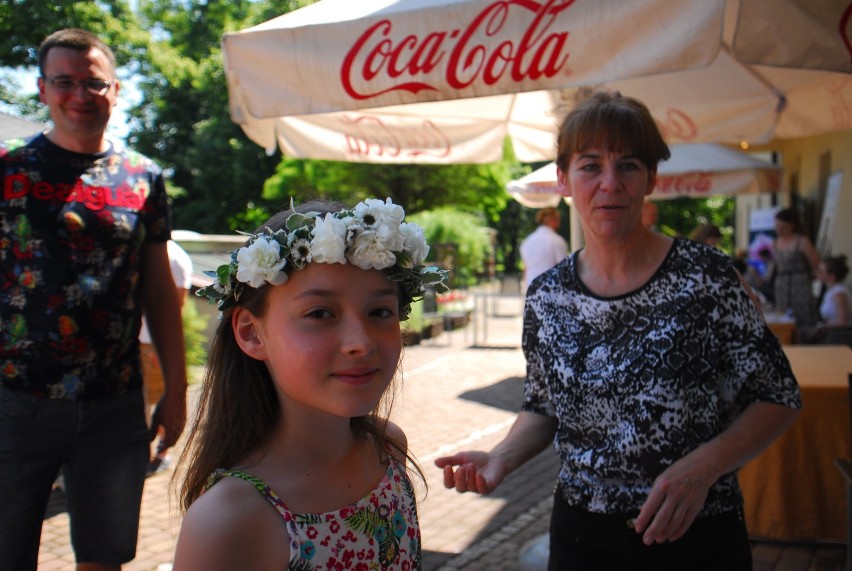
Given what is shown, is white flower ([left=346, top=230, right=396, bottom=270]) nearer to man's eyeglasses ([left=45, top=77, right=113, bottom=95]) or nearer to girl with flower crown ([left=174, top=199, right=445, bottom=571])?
girl with flower crown ([left=174, top=199, right=445, bottom=571])

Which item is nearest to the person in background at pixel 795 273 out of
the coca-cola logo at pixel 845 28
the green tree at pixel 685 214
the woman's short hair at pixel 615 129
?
the coca-cola logo at pixel 845 28

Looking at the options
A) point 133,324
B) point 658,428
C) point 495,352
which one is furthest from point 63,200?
point 495,352

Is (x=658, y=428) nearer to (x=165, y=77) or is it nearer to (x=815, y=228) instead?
(x=815, y=228)

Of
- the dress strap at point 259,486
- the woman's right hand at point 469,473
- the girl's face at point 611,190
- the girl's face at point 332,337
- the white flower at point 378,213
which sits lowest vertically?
the woman's right hand at point 469,473

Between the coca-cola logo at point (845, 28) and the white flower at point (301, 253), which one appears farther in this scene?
the coca-cola logo at point (845, 28)

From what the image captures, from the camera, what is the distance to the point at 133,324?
2744 millimetres

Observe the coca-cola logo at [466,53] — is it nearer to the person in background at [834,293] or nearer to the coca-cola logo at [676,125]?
the coca-cola logo at [676,125]

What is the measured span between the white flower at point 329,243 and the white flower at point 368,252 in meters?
0.03

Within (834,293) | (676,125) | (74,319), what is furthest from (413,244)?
(834,293)

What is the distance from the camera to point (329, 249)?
1554 millimetres

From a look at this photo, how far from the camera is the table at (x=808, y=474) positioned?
14.2ft

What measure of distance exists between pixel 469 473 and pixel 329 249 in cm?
84

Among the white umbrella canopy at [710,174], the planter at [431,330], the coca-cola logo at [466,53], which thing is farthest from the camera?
the planter at [431,330]

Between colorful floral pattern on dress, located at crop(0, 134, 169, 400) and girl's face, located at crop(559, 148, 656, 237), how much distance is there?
1.55m
